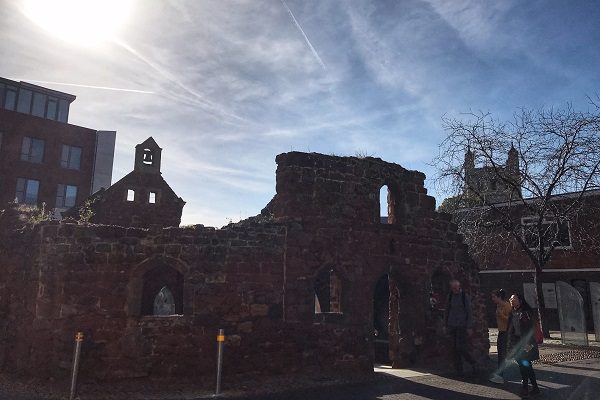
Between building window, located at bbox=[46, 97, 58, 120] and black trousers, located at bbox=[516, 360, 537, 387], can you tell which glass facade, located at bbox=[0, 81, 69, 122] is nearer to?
building window, located at bbox=[46, 97, 58, 120]

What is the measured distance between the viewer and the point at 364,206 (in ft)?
36.7

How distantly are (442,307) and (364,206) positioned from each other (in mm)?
3603

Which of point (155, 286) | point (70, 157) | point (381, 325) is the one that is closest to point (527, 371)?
point (381, 325)

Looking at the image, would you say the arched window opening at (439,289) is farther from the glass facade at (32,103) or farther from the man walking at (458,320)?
the glass facade at (32,103)

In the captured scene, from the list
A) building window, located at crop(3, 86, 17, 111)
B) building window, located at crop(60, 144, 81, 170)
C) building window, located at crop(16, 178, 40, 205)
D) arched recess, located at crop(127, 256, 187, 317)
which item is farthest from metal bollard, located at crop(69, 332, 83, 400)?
building window, located at crop(3, 86, 17, 111)

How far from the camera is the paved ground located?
7.61 meters

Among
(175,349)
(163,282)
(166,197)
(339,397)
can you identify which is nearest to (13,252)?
(175,349)

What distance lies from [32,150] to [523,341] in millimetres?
39541

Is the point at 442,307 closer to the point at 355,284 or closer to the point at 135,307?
the point at 355,284

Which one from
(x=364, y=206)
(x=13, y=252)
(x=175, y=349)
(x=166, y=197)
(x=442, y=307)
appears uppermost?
(x=166, y=197)

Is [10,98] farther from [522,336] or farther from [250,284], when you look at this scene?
[522,336]

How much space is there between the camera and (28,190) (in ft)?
120

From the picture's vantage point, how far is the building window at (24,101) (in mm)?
37562

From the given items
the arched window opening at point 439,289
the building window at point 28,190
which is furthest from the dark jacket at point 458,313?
the building window at point 28,190
